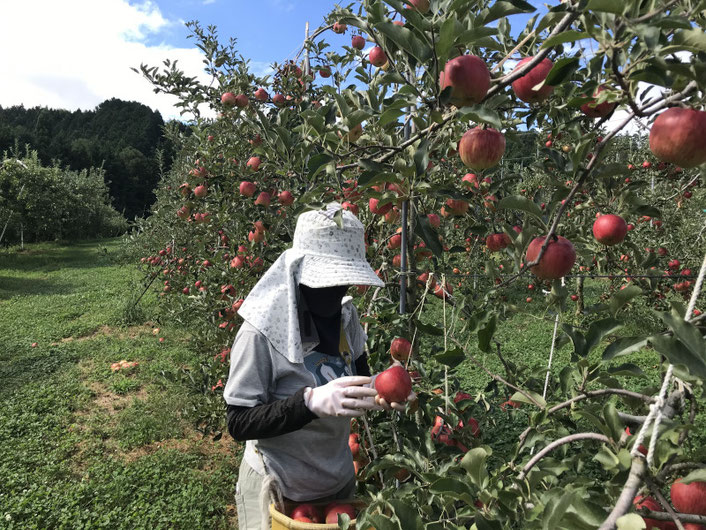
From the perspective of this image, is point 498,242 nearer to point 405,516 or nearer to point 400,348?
point 400,348

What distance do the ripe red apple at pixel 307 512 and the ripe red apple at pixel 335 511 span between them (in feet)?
0.09

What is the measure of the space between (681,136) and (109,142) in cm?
5018

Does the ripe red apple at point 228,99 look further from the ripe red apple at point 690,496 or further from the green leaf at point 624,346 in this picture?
the ripe red apple at point 690,496

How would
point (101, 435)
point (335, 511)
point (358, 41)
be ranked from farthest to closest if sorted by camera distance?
point (101, 435)
point (358, 41)
point (335, 511)

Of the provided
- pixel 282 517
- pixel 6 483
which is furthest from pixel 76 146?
pixel 282 517

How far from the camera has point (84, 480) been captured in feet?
10.7

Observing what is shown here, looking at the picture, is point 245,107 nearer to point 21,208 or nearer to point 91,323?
point 91,323

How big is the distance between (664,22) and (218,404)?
3.08 meters

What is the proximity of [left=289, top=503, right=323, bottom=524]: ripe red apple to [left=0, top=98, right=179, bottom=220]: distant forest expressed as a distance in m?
27.4

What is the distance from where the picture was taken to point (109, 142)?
44094mm

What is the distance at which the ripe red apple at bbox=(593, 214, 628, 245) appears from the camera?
114 cm

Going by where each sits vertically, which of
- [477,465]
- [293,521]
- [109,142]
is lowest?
[293,521]

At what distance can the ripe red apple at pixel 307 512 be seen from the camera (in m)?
1.42

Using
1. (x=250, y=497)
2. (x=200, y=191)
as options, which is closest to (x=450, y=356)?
(x=250, y=497)
